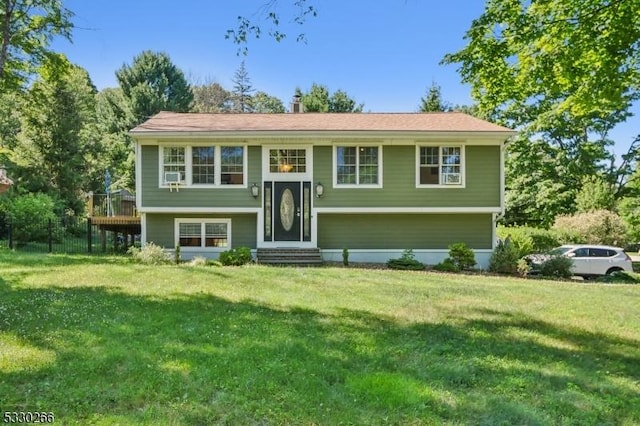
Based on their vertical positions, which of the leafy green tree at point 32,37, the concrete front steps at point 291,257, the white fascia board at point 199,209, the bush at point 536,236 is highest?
the leafy green tree at point 32,37

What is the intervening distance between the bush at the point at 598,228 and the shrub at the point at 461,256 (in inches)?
384

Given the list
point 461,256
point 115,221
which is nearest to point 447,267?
point 461,256

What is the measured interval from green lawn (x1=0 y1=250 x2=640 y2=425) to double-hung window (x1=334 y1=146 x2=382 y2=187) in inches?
247

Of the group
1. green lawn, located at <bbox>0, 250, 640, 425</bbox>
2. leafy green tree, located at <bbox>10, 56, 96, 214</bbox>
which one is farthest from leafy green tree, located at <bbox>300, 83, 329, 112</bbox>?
green lawn, located at <bbox>0, 250, 640, 425</bbox>

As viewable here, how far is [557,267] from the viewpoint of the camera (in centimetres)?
1363

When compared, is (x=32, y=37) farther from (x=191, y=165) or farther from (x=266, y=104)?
(x=266, y=104)

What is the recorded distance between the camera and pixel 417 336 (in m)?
5.64

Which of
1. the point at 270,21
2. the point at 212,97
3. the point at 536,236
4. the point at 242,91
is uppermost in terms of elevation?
the point at 242,91

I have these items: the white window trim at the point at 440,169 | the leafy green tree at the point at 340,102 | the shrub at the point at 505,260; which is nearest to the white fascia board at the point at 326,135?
the white window trim at the point at 440,169

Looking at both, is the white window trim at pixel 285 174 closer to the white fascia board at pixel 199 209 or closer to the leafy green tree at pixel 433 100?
the white fascia board at pixel 199 209

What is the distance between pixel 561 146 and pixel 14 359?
97.6 feet

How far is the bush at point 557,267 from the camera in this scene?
13.6m

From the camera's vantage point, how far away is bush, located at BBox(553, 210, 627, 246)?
21.0 meters

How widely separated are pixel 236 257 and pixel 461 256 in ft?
23.3
